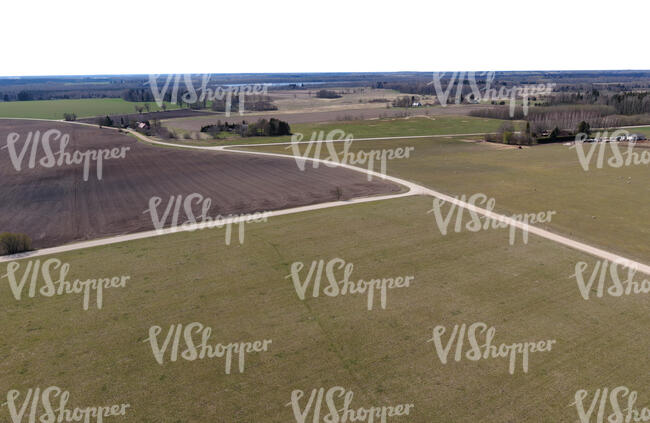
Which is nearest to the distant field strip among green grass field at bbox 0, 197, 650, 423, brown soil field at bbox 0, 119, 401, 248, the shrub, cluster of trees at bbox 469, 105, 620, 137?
the shrub

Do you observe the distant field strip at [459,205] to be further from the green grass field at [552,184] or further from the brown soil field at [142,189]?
the brown soil field at [142,189]

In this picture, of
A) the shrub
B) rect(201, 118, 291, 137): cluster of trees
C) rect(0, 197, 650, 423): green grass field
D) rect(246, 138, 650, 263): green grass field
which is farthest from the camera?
rect(201, 118, 291, 137): cluster of trees

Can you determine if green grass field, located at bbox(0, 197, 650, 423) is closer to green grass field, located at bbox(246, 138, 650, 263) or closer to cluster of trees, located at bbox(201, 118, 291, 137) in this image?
green grass field, located at bbox(246, 138, 650, 263)

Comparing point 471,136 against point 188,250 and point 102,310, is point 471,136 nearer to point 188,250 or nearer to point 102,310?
point 188,250

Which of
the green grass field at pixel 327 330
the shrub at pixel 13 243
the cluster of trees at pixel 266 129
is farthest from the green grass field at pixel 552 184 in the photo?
the shrub at pixel 13 243

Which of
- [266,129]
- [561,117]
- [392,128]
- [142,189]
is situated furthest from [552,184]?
[561,117]

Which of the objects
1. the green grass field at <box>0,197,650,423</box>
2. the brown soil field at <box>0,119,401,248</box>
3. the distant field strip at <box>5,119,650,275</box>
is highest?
the brown soil field at <box>0,119,401,248</box>
